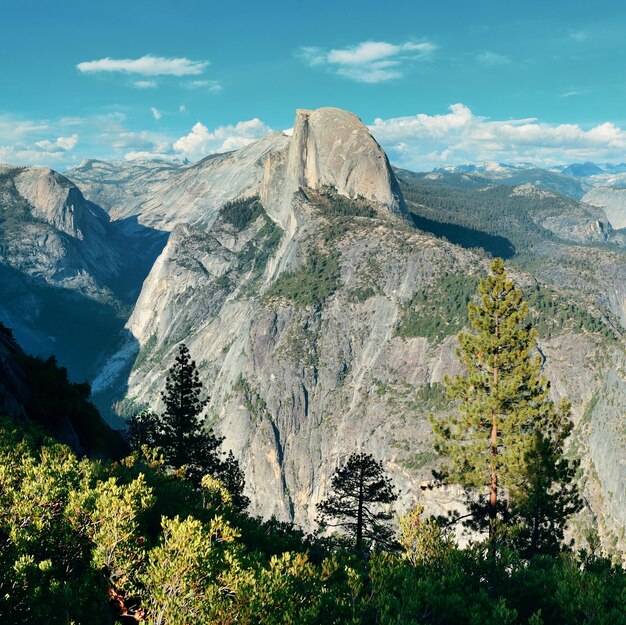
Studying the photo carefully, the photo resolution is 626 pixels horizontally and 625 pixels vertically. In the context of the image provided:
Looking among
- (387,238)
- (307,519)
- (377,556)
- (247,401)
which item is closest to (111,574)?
(377,556)

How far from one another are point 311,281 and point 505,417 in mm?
130611

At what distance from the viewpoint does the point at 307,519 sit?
404 ft

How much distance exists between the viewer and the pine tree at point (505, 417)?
96.5 feet

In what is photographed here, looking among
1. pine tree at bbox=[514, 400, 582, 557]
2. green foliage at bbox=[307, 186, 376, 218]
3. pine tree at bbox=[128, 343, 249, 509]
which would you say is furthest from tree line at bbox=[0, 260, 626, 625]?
green foliage at bbox=[307, 186, 376, 218]

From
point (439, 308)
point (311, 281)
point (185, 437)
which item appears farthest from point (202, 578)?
point (311, 281)

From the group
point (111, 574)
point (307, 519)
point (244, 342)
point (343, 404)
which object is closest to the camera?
point (111, 574)

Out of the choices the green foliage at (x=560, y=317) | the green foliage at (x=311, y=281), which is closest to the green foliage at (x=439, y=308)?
the green foliage at (x=560, y=317)

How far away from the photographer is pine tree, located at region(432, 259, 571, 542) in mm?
29406

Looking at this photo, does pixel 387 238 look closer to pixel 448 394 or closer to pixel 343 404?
pixel 343 404

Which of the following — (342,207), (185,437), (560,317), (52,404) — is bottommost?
(560,317)

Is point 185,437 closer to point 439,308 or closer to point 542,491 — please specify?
point 542,491

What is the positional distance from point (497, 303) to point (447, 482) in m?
12.3

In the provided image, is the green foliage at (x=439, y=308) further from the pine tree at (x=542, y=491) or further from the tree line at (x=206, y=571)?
the tree line at (x=206, y=571)

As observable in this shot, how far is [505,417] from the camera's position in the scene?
31.5 metres
